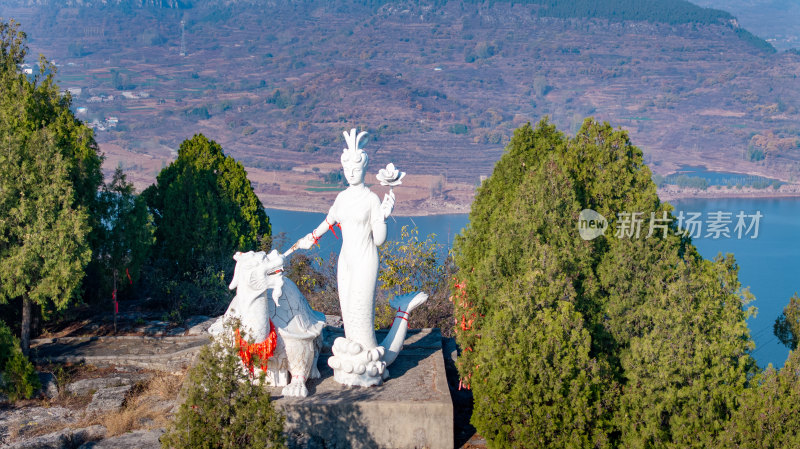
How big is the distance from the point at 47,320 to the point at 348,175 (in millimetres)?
7074

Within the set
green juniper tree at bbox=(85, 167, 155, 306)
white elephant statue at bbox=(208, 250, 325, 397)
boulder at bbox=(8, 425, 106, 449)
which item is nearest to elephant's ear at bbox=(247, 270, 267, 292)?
white elephant statue at bbox=(208, 250, 325, 397)

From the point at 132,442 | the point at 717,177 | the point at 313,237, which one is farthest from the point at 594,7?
the point at 132,442

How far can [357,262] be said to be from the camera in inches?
447

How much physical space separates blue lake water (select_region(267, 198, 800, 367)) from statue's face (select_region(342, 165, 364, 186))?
16.1 metres

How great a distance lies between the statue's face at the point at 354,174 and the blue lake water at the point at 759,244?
16.1 metres

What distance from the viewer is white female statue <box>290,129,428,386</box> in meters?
11.3

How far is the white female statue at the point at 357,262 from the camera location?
11.3 metres

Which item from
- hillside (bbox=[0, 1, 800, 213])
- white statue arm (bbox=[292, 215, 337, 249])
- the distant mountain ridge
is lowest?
white statue arm (bbox=[292, 215, 337, 249])

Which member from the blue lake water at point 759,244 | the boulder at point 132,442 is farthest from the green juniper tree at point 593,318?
the blue lake water at point 759,244

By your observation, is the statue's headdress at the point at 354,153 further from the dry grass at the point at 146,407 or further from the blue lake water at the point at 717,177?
the blue lake water at the point at 717,177

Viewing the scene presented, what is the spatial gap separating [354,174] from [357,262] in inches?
46.6

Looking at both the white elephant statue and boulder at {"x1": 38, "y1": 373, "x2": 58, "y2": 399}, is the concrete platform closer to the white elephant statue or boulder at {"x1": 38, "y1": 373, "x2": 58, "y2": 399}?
the white elephant statue

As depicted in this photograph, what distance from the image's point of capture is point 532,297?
35.3 feet

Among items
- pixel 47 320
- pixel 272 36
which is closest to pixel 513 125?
pixel 272 36
